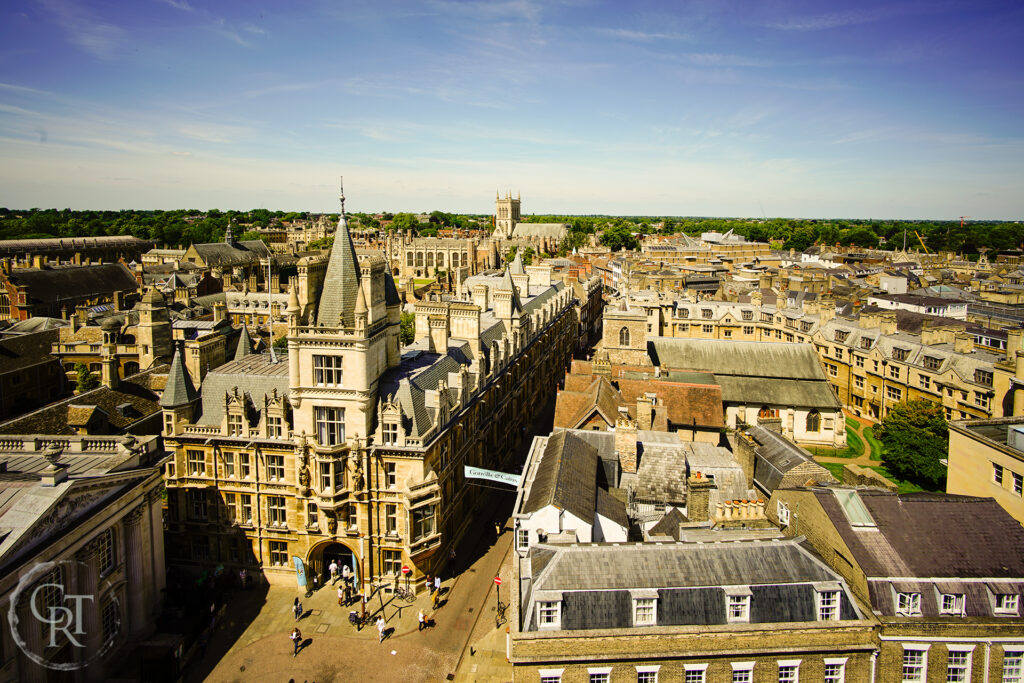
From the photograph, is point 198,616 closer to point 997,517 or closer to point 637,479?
point 637,479

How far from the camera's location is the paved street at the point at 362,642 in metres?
29.9

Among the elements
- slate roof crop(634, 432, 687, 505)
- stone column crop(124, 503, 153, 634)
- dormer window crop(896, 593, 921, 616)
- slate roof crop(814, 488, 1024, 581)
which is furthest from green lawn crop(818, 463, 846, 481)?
stone column crop(124, 503, 153, 634)

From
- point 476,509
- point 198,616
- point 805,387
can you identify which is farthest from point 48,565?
point 805,387

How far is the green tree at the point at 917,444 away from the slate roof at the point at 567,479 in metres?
29.4

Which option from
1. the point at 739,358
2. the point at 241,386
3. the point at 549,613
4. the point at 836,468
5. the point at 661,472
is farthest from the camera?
the point at 739,358

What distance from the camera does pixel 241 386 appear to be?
3891 centimetres

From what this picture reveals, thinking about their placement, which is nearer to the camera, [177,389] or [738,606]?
[738,606]

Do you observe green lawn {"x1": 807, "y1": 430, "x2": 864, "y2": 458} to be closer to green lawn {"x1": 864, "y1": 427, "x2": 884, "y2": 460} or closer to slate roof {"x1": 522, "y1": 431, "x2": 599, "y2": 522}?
green lawn {"x1": 864, "y1": 427, "x2": 884, "y2": 460}

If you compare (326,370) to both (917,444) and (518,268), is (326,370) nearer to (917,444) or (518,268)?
(917,444)

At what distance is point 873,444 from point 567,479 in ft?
144

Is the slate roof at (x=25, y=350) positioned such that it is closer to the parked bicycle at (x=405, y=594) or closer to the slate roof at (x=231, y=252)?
the parked bicycle at (x=405, y=594)

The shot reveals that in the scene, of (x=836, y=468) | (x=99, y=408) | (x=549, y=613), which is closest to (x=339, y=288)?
(x=99, y=408)

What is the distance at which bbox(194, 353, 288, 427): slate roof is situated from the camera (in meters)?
38.1
